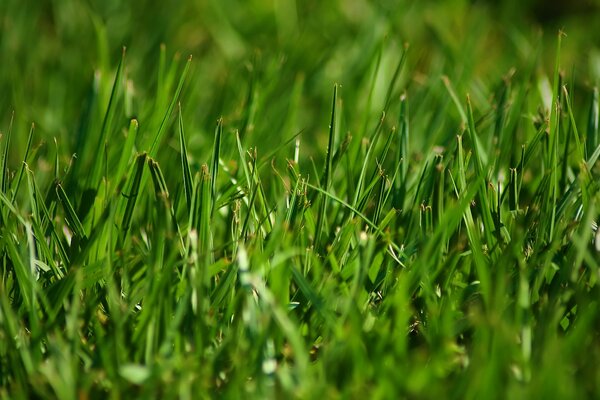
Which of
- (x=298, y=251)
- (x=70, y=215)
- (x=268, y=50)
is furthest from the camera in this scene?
(x=268, y=50)

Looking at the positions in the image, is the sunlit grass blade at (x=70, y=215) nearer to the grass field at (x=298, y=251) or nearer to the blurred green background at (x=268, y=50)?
the grass field at (x=298, y=251)

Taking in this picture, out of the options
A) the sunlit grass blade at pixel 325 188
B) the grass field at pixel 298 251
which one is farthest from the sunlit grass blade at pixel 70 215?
the sunlit grass blade at pixel 325 188

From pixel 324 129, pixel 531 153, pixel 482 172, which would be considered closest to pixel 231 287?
pixel 482 172

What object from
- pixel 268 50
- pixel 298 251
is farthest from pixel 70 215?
pixel 268 50

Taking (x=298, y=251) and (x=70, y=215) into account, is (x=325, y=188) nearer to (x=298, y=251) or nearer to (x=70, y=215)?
(x=298, y=251)

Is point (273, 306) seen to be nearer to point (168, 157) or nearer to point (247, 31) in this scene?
point (168, 157)
